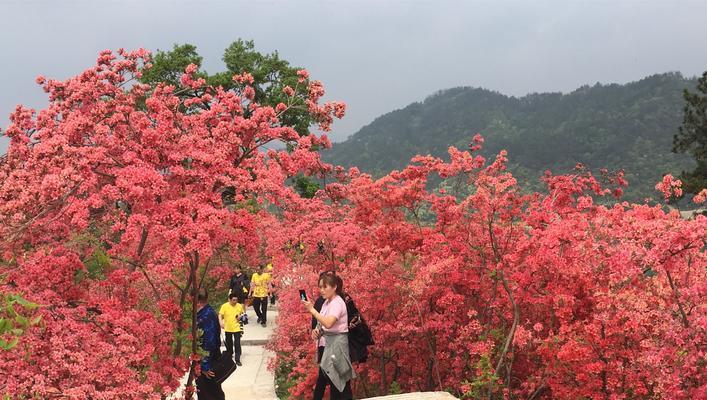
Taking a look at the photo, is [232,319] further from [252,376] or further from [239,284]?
[239,284]

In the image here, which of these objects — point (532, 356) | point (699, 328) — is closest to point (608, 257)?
point (699, 328)

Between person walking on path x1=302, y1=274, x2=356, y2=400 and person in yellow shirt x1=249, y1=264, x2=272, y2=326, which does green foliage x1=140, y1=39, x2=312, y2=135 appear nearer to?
person in yellow shirt x1=249, y1=264, x2=272, y2=326

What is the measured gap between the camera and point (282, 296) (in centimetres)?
870

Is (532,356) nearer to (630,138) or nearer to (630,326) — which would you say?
(630,326)

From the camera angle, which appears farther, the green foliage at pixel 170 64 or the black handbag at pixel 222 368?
the green foliage at pixel 170 64

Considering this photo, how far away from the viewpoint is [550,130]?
3450 inches

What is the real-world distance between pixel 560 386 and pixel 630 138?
7359 centimetres

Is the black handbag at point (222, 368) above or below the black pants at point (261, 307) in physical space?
above

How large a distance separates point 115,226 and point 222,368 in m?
3.14

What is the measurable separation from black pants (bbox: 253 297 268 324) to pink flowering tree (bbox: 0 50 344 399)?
23.6 ft

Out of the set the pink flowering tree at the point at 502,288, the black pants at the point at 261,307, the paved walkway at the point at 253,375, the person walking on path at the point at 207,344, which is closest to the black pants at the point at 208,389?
the person walking on path at the point at 207,344

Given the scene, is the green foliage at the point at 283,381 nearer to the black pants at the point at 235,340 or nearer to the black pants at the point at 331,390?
the black pants at the point at 235,340

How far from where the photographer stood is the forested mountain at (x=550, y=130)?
6694cm

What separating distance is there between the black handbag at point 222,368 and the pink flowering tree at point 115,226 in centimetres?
98
